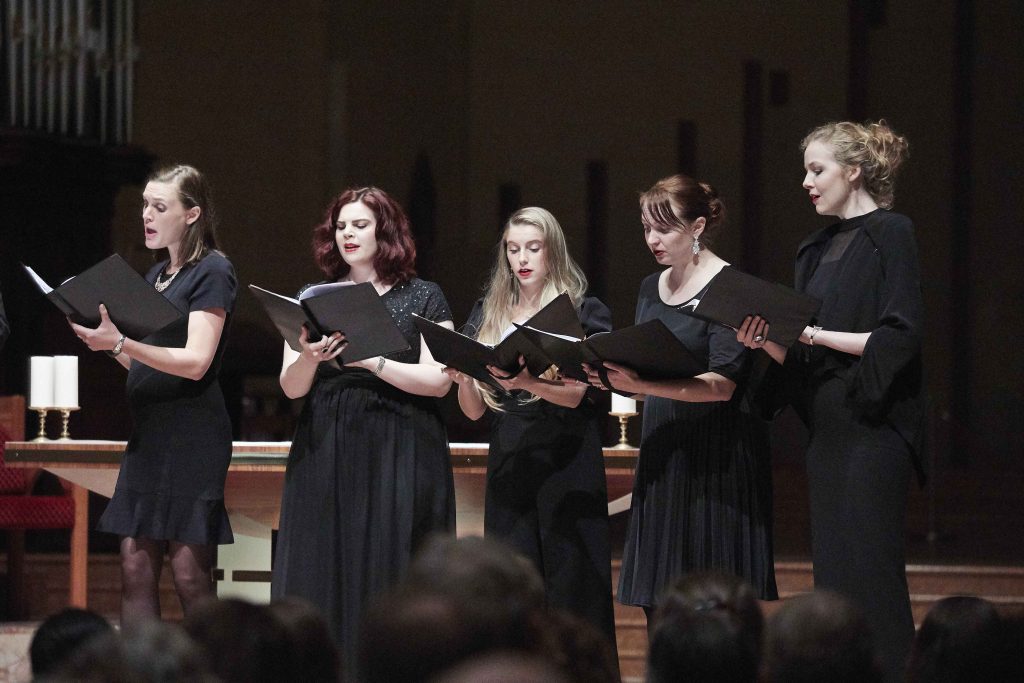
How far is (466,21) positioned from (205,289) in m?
4.40

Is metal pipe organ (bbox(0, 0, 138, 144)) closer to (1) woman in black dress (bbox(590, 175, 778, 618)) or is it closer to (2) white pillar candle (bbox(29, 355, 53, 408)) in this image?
(2) white pillar candle (bbox(29, 355, 53, 408))

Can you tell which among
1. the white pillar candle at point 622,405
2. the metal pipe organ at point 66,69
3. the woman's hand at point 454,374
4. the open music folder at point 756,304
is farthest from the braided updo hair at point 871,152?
the metal pipe organ at point 66,69

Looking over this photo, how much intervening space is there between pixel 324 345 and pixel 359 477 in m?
0.39

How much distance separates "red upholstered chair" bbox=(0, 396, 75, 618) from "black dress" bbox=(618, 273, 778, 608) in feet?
8.35

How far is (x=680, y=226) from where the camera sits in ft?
11.0

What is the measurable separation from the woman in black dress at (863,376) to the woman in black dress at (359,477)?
2.88 feet

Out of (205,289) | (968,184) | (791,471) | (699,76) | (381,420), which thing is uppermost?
(699,76)

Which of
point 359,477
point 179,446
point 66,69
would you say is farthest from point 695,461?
point 66,69

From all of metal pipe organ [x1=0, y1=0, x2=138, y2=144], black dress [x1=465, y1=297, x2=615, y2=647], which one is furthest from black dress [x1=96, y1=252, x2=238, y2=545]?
metal pipe organ [x1=0, y1=0, x2=138, y2=144]

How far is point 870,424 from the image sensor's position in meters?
3.01

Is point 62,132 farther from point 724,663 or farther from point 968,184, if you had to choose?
point 724,663

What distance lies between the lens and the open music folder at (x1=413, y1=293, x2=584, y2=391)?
307 centimetres

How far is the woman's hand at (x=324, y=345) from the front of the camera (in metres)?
3.14

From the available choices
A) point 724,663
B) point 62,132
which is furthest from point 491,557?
point 62,132
